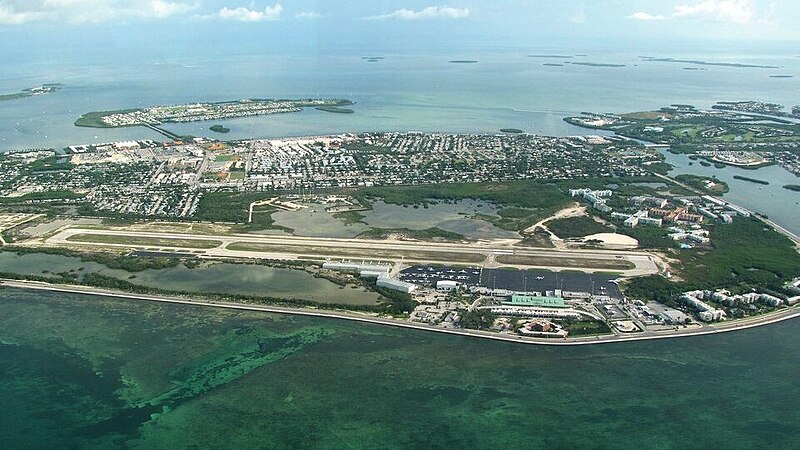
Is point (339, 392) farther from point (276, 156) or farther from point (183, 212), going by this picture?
point (276, 156)

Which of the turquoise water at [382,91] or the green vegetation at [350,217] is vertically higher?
the turquoise water at [382,91]

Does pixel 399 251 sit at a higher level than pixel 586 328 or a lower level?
higher

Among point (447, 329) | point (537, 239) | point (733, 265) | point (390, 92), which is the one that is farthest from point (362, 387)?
point (390, 92)

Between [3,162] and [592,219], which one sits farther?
[3,162]

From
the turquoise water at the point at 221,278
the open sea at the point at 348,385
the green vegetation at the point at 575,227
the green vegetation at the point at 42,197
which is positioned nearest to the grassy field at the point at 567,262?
the green vegetation at the point at 575,227

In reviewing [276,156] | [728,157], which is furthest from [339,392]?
[728,157]

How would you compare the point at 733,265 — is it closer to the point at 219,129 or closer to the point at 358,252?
the point at 358,252

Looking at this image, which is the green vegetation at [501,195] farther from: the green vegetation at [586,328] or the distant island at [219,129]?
the distant island at [219,129]
